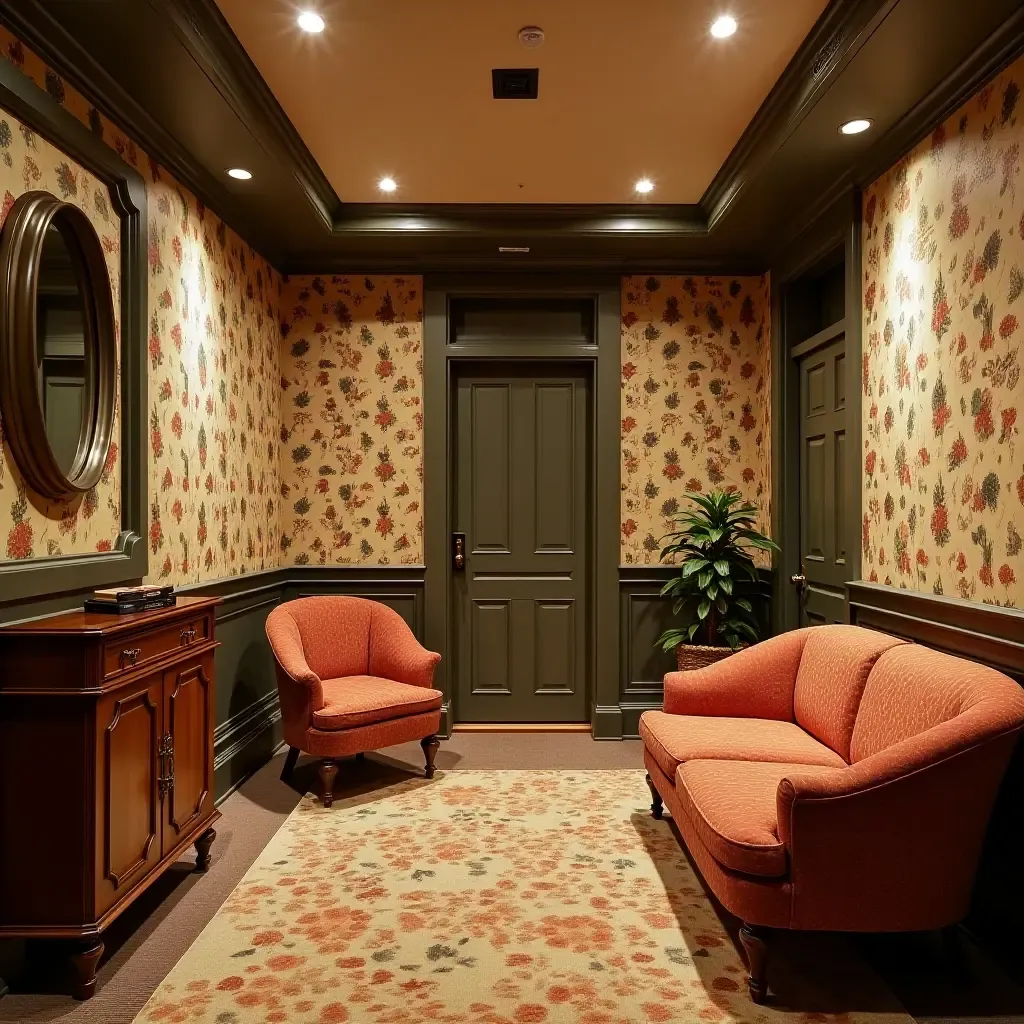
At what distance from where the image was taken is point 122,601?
95.7 inches

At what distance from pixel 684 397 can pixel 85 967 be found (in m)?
3.89

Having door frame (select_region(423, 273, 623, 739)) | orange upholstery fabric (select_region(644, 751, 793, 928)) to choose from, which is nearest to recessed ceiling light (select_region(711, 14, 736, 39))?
door frame (select_region(423, 273, 623, 739))

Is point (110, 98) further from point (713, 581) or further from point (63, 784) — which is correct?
point (713, 581)

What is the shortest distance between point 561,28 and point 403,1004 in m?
2.99

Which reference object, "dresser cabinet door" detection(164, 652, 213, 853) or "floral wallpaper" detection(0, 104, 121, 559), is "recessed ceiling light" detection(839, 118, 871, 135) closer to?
"floral wallpaper" detection(0, 104, 121, 559)

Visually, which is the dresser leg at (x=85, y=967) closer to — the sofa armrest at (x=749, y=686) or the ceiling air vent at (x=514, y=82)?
the sofa armrest at (x=749, y=686)

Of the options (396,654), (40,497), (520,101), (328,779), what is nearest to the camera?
(40,497)

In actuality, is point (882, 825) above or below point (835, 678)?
below

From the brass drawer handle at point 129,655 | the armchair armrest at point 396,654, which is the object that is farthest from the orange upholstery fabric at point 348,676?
the brass drawer handle at point 129,655

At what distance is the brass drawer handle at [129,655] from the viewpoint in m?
2.26

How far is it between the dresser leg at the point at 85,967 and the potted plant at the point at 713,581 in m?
2.95

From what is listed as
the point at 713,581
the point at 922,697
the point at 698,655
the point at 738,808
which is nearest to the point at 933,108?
the point at 922,697

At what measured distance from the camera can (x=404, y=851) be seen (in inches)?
118

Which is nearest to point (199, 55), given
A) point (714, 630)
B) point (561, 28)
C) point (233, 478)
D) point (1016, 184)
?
point (561, 28)
